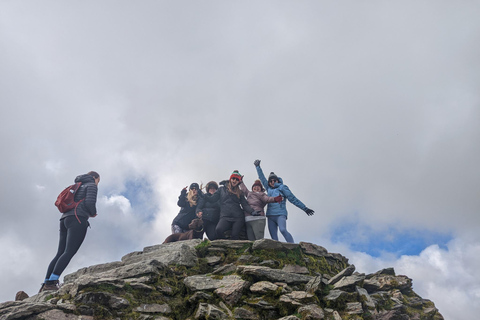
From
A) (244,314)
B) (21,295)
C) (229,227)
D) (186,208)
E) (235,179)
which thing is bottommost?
(244,314)

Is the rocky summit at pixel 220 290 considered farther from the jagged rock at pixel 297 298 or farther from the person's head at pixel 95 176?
the person's head at pixel 95 176

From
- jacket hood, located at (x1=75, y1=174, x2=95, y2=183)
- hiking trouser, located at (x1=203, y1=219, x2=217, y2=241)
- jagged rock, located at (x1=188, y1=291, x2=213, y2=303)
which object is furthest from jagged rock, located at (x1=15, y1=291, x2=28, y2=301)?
hiking trouser, located at (x1=203, y1=219, x2=217, y2=241)

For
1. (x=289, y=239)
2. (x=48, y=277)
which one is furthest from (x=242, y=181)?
(x=48, y=277)

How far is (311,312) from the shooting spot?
9422mm

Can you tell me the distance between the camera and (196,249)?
41.3 feet

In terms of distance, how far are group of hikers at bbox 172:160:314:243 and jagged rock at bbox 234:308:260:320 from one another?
14.9 ft

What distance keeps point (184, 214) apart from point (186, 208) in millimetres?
279

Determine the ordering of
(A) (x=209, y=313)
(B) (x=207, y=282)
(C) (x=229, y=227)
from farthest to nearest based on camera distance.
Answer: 1. (C) (x=229, y=227)
2. (B) (x=207, y=282)
3. (A) (x=209, y=313)

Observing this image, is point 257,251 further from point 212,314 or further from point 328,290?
point 212,314

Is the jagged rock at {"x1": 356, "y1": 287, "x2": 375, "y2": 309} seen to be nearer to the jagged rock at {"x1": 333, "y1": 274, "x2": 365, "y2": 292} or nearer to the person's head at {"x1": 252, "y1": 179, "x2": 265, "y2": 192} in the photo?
the jagged rock at {"x1": 333, "y1": 274, "x2": 365, "y2": 292}

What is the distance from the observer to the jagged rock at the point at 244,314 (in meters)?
9.41

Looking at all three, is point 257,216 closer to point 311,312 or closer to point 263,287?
point 263,287

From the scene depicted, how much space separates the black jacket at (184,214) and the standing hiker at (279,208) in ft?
11.2

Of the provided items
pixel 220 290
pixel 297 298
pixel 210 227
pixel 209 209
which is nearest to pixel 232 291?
pixel 220 290
